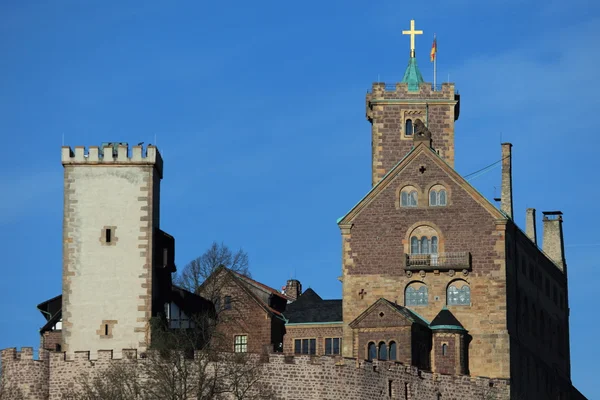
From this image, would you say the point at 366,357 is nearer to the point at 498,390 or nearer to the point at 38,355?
the point at 498,390

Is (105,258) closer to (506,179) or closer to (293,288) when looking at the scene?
(506,179)

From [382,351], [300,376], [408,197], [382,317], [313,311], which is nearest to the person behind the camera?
[300,376]

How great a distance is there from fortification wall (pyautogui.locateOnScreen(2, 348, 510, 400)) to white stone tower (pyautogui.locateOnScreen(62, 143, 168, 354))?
7.04 feet

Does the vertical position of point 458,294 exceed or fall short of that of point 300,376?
it exceeds it

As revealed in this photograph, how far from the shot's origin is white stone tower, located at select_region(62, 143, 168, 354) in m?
103

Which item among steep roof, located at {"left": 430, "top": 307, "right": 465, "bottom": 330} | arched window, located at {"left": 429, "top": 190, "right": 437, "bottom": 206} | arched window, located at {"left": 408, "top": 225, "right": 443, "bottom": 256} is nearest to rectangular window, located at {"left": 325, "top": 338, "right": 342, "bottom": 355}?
arched window, located at {"left": 408, "top": 225, "right": 443, "bottom": 256}

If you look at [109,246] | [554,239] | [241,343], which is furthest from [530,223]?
[109,246]

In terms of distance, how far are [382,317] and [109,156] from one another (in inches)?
624

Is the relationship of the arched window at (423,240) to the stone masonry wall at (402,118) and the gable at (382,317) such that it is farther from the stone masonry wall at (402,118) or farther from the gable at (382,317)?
the stone masonry wall at (402,118)

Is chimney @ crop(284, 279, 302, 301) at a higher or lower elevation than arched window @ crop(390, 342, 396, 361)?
higher

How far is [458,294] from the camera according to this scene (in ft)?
366

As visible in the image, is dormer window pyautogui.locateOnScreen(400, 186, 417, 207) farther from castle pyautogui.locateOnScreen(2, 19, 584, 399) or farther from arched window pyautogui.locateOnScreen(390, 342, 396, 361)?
arched window pyautogui.locateOnScreen(390, 342, 396, 361)

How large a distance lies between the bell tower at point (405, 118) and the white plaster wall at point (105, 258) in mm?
21750

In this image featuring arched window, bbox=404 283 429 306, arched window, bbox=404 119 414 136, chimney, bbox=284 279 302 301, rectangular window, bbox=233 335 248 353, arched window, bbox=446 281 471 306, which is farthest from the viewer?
chimney, bbox=284 279 302 301
